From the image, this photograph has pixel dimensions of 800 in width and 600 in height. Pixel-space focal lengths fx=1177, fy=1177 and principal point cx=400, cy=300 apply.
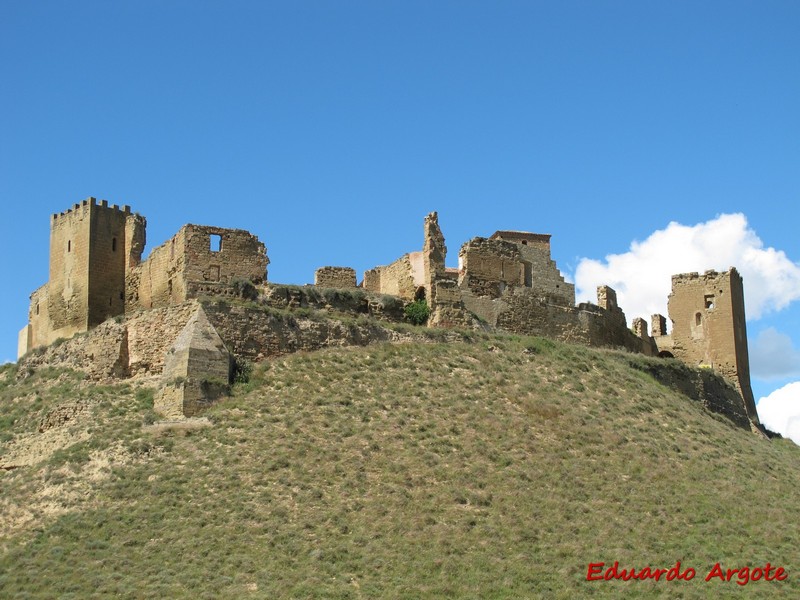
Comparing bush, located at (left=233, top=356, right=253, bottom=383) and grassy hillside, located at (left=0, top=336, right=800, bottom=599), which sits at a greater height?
bush, located at (left=233, top=356, right=253, bottom=383)

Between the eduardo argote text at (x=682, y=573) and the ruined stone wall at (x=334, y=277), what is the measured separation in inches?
638

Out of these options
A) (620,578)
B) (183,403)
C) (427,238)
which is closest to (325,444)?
(183,403)

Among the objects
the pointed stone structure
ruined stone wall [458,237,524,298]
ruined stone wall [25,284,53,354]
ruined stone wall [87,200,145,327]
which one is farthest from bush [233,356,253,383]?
ruined stone wall [458,237,524,298]

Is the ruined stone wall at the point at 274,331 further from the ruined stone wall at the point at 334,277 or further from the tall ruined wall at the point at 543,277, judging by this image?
the tall ruined wall at the point at 543,277

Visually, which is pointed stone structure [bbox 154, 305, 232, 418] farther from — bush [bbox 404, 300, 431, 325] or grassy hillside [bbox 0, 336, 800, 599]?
bush [bbox 404, 300, 431, 325]

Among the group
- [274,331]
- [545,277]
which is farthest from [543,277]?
[274,331]

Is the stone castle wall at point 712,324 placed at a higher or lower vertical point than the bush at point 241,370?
higher

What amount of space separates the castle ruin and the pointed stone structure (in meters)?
0.04

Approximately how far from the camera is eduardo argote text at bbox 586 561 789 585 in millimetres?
25766

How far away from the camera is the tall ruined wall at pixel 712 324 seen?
47.2 meters

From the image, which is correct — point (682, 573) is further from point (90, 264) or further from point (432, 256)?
point (90, 264)

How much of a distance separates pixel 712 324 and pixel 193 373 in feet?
79.7

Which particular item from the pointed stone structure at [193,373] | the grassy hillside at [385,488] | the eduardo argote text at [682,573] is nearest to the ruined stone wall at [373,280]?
the grassy hillside at [385,488]

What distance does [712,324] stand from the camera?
47688 millimetres
